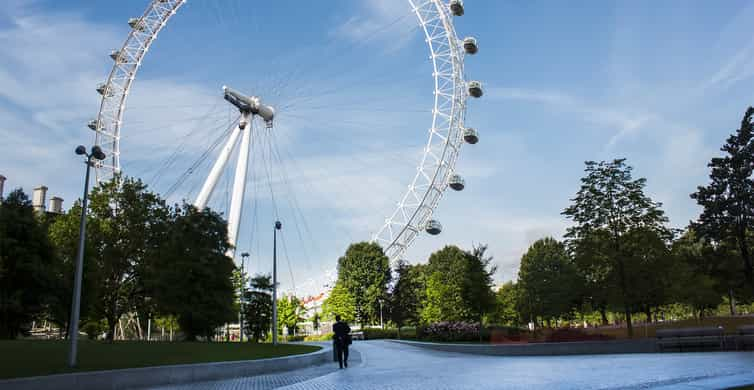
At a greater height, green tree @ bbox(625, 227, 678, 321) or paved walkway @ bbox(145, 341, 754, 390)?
green tree @ bbox(625, 227, 678, 321)

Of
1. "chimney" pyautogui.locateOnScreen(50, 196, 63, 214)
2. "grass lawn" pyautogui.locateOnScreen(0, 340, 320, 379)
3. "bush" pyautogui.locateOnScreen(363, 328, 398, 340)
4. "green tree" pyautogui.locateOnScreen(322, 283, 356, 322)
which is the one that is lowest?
"bush" pyautogui.locateOnScreen(363, 328, 398, 340)

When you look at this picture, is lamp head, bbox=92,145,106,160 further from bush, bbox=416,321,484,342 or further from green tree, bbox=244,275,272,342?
green tree, bbox=244,275,272,342

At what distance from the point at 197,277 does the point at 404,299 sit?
112 ft

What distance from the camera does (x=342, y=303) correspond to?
63250 millimetres

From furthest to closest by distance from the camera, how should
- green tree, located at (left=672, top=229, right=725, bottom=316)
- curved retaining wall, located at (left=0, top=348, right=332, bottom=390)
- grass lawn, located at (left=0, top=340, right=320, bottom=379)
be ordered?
green tree, located at (left=672, top=229, right=725, bottom=316)
grass lawn, located at (left=0, top=340, right=320, bottom=379)
curved retaining wall, located at (left=0, top=348, right=332, bottom=390)

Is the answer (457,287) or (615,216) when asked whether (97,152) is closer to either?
(615,216)

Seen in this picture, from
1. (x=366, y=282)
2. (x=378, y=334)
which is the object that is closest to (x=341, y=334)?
(x=378, y=334)

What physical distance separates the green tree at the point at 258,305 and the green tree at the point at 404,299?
20.7 meters

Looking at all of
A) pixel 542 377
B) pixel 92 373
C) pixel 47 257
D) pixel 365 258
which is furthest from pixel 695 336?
pixel 365 258

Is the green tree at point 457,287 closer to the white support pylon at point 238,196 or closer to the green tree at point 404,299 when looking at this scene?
the green tree at point 404,299

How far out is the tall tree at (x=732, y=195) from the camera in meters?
41.0

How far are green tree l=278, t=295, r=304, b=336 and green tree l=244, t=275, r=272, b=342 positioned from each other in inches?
1375

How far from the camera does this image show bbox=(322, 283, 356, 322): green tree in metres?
62.6

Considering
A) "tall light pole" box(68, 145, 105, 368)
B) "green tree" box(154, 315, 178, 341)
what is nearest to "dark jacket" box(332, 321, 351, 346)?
"tall light pole" box(68, 145, 105, 368)
